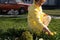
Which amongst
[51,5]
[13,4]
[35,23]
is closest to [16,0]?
[13,4]

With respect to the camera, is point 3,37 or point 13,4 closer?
point 3,37

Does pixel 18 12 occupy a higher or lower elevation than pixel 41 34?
lower

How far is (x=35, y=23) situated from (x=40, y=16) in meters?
0.26

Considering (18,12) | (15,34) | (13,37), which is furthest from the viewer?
(18,12)

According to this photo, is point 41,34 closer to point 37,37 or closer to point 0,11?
point 37,37

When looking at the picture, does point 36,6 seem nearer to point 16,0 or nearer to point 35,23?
point 35,23

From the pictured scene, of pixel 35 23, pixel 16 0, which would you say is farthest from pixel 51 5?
pixel 35 23

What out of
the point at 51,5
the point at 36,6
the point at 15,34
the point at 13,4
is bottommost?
the point at 51,5

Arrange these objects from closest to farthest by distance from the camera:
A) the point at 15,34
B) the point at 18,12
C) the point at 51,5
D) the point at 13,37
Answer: the point at 13,37
the point at 15,34
the point at 18,12
the point at 51,5

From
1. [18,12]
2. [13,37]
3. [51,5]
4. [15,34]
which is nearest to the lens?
[13,37]

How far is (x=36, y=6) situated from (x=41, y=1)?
0.21m

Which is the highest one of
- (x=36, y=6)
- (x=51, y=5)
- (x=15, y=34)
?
(x=36, y=6)

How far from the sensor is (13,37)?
24.8 ft

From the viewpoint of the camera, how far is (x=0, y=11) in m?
23.8
